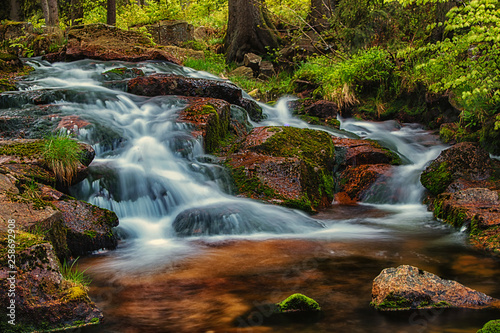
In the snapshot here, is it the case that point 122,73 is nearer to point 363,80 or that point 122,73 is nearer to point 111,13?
point 363,80

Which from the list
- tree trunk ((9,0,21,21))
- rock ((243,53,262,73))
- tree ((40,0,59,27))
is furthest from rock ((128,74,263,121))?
tree trunk ((9,0,21,21))

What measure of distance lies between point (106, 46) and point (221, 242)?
33.8 ft

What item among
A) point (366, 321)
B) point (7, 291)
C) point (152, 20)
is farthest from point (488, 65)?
point (152, 20)

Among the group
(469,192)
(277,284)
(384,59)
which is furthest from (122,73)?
(277,284)

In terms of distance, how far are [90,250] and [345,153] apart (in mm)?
5832

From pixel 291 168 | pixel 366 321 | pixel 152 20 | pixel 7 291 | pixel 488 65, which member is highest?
pixel 152 20

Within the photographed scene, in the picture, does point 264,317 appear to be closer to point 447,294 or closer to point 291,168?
point 447,294

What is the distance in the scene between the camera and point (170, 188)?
689 cm

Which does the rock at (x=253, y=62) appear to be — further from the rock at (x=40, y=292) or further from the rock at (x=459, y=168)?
the rock at (x=40, y=292)

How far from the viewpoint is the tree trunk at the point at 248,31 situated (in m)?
17.1

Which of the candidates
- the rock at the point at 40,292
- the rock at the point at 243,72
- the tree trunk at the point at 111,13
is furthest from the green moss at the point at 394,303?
the tree trunk at the point at 111,13

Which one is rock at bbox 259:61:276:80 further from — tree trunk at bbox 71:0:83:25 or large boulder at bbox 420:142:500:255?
tree trunk at bbox 71:0:83:25

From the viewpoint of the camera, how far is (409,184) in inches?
330

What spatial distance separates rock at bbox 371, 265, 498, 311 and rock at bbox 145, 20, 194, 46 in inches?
644
